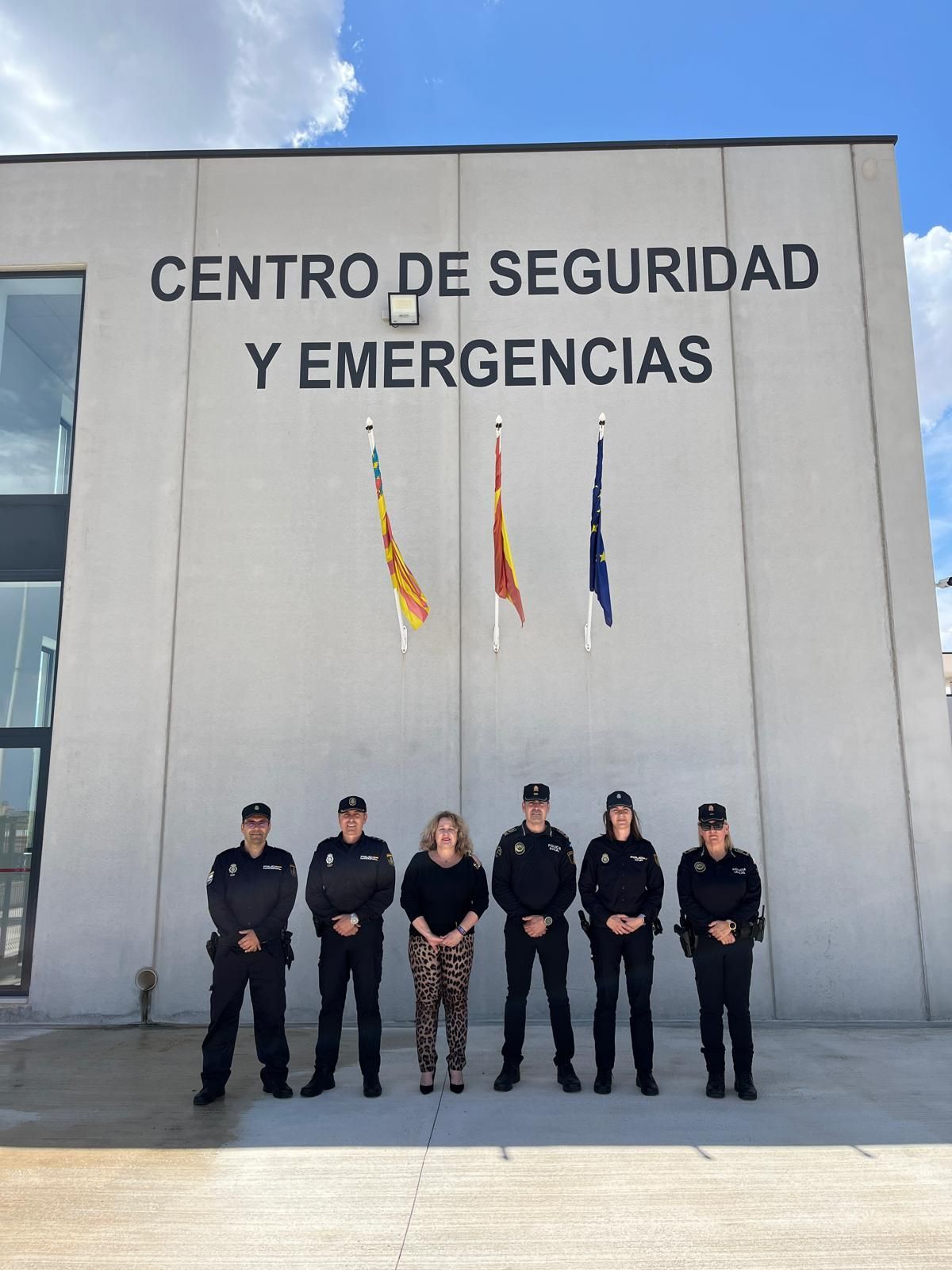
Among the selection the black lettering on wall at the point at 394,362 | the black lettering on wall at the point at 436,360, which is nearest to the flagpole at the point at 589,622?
the black lettering on wall at the point at 436,360

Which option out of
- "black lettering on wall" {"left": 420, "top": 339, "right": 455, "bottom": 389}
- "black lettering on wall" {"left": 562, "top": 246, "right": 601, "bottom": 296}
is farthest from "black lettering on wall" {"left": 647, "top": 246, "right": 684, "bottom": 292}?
"black lettering on wall" {"left": 420, "top": 339, "right": 455, "bottom": 389}

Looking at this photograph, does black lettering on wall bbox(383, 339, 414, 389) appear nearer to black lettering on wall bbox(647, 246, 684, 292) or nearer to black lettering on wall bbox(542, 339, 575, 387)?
black lettering on wall bbox(542, 339, 575, 387)

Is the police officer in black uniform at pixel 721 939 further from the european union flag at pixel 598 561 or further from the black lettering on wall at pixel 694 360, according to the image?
the black lettering on wall at pixel 694 360

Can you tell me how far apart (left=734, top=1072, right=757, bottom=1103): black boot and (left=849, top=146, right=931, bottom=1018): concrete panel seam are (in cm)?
273

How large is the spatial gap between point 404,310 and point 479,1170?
6296 mm

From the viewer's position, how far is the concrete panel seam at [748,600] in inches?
279

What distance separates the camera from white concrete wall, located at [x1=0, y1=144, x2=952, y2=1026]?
7.16 m

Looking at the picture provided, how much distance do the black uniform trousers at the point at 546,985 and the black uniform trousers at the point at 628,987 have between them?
177 millimetres

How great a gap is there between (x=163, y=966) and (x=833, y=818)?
16.9ft

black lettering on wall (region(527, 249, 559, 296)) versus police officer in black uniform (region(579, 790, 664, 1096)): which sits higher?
black lettering on wall (region(527, 249, 559, 296))

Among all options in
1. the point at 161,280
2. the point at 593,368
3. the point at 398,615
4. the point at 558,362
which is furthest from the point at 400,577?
the point at 161,280

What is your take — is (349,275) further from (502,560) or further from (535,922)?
(535,922)

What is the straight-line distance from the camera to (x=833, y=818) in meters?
7.21

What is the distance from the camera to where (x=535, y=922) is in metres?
5.18
